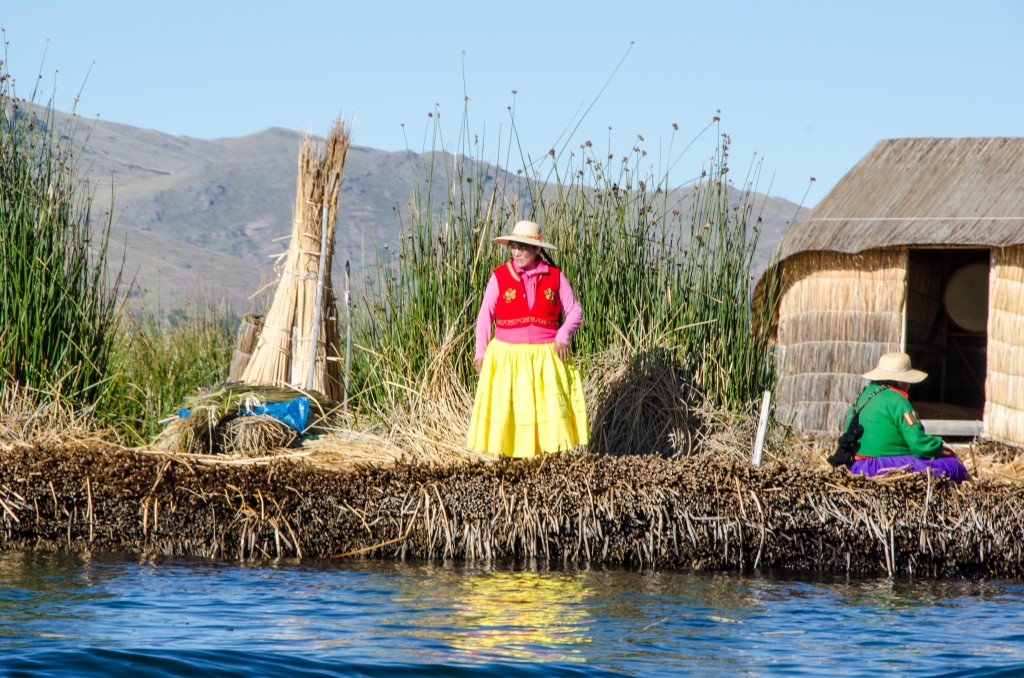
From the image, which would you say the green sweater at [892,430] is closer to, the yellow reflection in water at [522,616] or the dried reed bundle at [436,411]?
the yellow reflection in water at [522,616]

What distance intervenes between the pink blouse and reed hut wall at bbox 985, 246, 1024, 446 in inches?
135

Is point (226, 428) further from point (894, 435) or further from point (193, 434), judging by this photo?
point (894, 435)

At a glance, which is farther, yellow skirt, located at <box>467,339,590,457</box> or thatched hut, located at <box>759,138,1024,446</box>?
thatched hut, located at <box>759,138,1024,446</box>

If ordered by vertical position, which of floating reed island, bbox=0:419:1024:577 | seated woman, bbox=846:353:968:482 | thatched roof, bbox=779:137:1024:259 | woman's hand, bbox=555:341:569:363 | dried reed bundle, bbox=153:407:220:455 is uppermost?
thatched roof, bbox=779:137:1024:259

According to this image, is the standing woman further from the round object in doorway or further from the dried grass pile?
the round object in doorway

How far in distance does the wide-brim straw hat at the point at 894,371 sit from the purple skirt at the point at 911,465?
0.41 m

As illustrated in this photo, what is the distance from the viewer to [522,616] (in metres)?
5.11

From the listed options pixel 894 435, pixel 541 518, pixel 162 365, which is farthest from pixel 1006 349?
pixel 162 365

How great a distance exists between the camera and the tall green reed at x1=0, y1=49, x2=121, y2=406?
7656mm

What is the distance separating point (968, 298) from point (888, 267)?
228 centimetres

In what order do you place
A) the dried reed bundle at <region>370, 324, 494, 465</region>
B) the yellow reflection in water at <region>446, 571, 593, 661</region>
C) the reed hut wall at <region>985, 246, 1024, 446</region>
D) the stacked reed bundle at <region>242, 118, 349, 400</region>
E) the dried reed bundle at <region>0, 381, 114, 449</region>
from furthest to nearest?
the reed hut wall at <region>985, 246, 1024, 446</region>, the stacked reed bundle at <region>242, 118, 349, 400</region>, the dried reed bundle at <region>370, 324, 494, 465</region>, the dried reed bundle at <region>0, 381, 114, 449</region>, the yellow reflection in water at <region>446, 571, 593, 661</region>

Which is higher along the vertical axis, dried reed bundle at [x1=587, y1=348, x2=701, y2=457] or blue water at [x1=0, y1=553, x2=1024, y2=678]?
dried reed bundle at [x1=587, y1=348, x2=701, y2=457]

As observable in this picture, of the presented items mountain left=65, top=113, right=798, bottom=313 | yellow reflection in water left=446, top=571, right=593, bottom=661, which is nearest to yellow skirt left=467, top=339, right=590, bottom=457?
yellow reflection in water left=446, top=571, right=593, bottom=661

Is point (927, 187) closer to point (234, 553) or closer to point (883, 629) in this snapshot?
point (883, 629)
